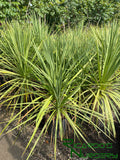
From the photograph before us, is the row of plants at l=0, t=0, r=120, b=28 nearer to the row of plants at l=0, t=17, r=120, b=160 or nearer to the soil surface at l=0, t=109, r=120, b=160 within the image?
the row of plants at l=0, t=17, r=120, b=160

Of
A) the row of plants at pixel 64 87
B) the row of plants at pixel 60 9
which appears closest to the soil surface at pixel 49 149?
the row of plants at pixel 64 87

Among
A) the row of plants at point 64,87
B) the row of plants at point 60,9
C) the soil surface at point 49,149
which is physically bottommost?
the soil surface at point 49,149

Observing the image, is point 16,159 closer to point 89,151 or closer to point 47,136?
point 47,136

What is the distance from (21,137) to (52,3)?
174 inches

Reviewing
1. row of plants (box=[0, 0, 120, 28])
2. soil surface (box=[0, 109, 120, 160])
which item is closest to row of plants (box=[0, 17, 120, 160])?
soil surface (box=[0, 109, 120, 160])

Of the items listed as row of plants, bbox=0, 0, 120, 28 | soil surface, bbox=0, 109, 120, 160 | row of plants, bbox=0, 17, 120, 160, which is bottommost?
soil surface, bbox=0, 109, 120, 160

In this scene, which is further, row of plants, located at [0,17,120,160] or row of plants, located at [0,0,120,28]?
row of plants, located at [0,0,120,28]

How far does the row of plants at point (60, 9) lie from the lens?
3.89 metres

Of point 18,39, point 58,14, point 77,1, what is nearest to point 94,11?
point 77,1

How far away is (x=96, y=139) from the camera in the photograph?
1.78 m

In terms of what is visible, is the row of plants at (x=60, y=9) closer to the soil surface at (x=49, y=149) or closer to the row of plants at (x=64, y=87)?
the row of plants at (x=64, y=87)

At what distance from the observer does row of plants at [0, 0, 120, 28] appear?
12.8ft

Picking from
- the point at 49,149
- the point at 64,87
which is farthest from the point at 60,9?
the point at 49,149

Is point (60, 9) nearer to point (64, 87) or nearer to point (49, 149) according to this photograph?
point (64, 87)
